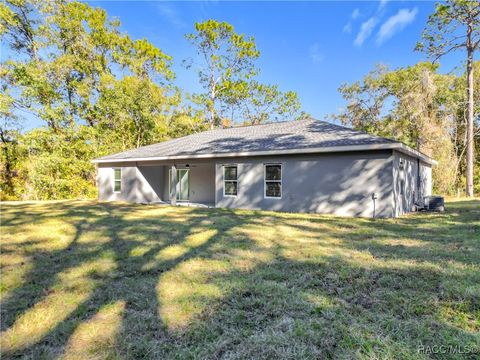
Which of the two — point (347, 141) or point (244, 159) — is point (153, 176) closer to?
point (244, 159)

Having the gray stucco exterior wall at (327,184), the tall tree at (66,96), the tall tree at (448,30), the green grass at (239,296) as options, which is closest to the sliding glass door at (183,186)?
the gray stucco exterior wall at (327,184)

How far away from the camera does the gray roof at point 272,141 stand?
401 inches

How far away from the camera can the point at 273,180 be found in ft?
37.6

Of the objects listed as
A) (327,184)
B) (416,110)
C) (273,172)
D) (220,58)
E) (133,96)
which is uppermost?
(220,58)

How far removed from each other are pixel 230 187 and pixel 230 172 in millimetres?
646

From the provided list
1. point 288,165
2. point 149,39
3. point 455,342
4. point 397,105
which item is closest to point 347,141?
point 288,165

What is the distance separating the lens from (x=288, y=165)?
1104 centimetres

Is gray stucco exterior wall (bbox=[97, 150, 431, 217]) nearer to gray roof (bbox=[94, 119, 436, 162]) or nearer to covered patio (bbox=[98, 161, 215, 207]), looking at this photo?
gray roof (bbox=[94, 119, 436, 162])

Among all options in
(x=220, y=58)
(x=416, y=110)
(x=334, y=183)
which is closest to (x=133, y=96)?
(x=220, y=58)

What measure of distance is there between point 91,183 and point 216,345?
21779 millimetres

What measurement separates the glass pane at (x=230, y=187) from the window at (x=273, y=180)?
5.00 feet

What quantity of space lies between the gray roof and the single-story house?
0.03 m

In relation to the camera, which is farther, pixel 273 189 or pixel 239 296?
pixel 273 189

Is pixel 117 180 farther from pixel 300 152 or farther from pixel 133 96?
pixel 300 152
